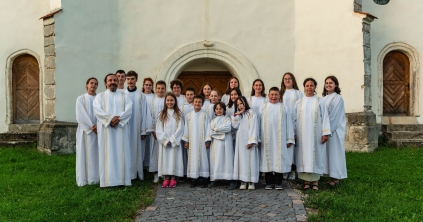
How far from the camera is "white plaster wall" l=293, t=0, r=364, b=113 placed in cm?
1017

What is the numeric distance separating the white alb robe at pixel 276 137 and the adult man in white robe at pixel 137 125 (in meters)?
1.97

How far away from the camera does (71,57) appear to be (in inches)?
395

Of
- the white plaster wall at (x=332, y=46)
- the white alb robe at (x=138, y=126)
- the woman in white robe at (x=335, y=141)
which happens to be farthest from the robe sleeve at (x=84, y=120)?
the white plaster wall at (x=332, y=46)

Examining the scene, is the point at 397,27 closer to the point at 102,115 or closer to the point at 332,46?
the point at 332,46

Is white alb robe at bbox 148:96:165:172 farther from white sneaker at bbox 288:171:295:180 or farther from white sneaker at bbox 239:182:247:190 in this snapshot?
white sneaker at bbox 288:171:295:180

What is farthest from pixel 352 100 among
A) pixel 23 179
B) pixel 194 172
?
pixel 23 179

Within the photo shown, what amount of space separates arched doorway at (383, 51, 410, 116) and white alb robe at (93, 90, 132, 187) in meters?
7.97

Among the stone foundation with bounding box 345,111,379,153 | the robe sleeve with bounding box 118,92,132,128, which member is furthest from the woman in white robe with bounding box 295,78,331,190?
the stone foundation with bounding box 345,111,379,153

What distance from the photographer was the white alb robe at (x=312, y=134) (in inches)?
246

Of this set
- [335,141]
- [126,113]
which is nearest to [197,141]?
[126,113]

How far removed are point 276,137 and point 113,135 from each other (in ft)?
8.32

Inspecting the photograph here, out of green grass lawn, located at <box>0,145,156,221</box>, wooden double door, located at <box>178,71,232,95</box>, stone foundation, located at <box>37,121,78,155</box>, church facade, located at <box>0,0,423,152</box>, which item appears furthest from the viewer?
wooden double door, located at <box>178,71,232,95</box>

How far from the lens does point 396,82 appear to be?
11.5m

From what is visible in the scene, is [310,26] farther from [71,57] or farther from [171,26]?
[71,57]
